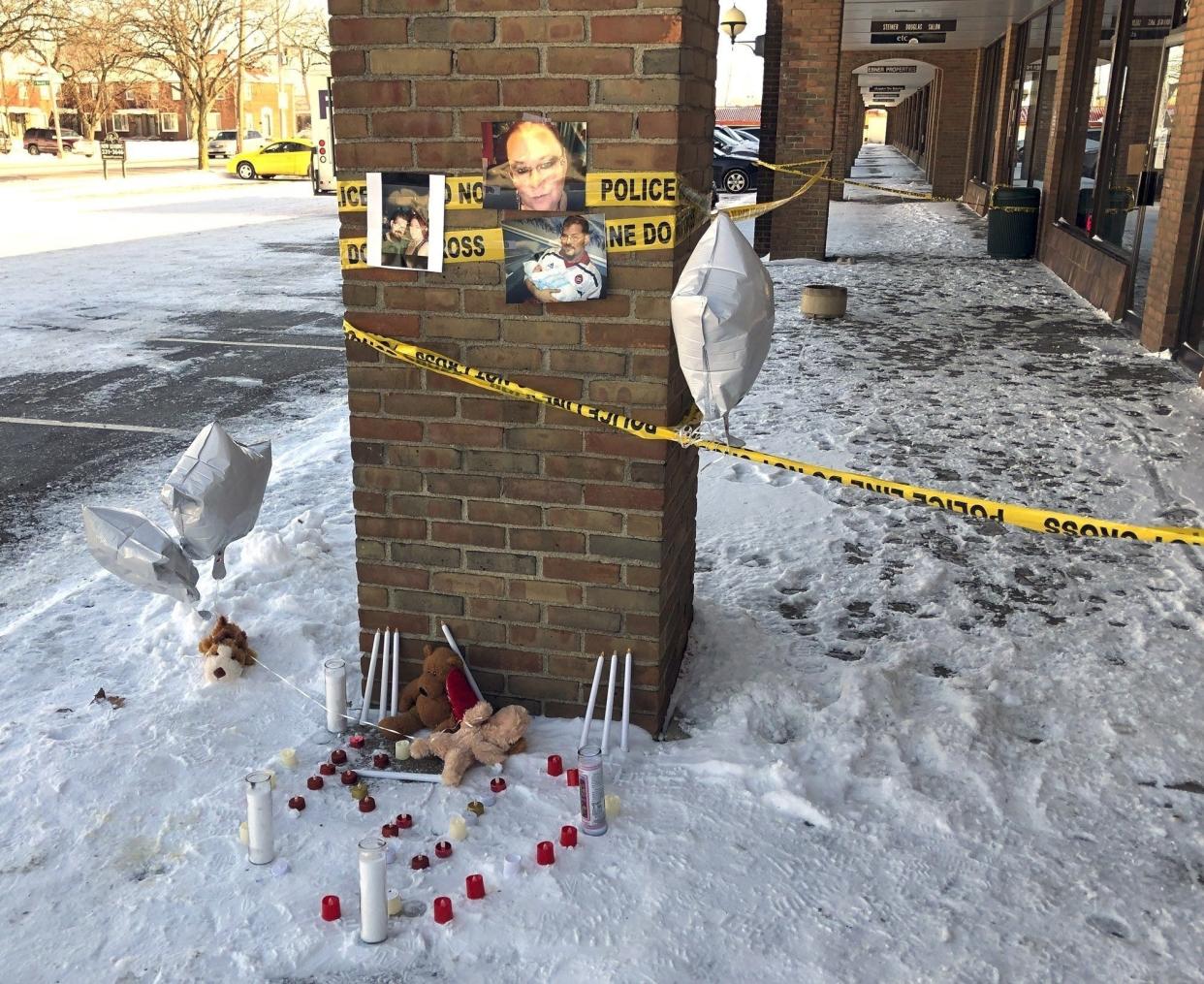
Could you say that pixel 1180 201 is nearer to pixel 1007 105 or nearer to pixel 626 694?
pixel 626 694

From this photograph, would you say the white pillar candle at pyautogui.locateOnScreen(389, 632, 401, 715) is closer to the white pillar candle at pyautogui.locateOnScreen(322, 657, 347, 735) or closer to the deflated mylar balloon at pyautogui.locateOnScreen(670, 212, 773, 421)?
the white pillar candle at pyautogui.locateOnScreen(322, 657, 347, 735)

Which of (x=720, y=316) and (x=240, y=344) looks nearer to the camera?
(x=720, y=316)

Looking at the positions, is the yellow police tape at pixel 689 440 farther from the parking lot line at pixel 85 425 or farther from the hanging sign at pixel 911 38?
the hanging sign at pixel 911 38

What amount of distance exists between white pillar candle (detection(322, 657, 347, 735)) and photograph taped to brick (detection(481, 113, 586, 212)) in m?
1.59

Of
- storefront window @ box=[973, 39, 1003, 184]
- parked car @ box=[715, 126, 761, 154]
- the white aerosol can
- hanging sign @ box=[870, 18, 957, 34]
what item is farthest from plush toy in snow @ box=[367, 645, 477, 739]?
parked car @ box=[715, 126, 761, 154]

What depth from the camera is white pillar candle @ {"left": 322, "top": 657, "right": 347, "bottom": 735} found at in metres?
3.61

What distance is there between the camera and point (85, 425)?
25.8ft

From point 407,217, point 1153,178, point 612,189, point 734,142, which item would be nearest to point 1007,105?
point 734,142

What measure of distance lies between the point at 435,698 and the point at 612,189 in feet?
5.69

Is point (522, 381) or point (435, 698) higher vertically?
point (522, 381)

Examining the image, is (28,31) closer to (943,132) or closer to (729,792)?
(943,132)

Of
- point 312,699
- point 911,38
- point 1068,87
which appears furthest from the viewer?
point 911,38

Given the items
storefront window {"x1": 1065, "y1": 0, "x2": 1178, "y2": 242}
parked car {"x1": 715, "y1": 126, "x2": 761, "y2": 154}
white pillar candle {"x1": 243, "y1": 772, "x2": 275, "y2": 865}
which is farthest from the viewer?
parked car {"x1": 715, "y1": 126, "x2": 761, "y2": 154}

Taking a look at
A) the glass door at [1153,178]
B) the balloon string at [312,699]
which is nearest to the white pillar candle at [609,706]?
the balloon string at [312,699]
